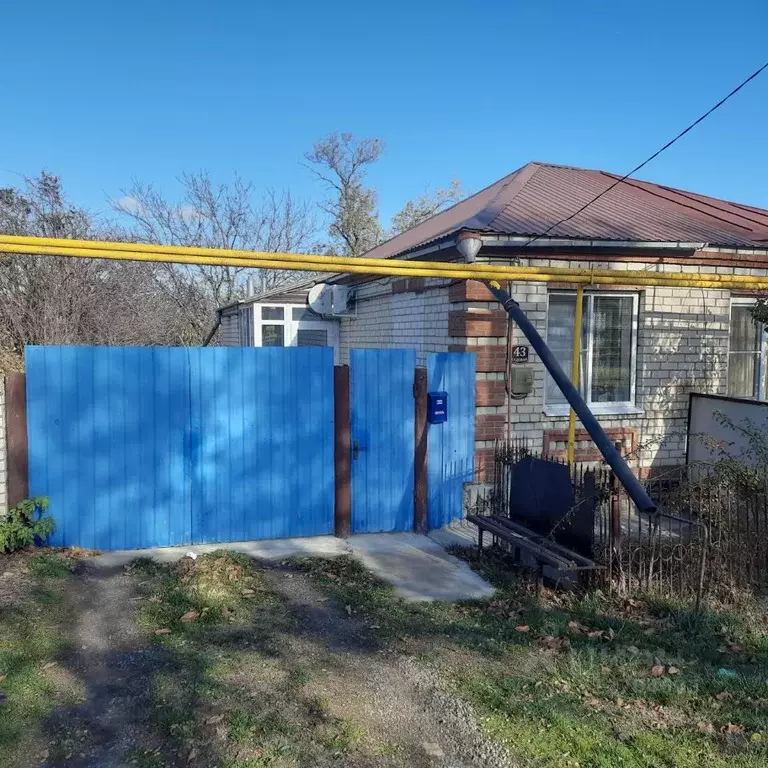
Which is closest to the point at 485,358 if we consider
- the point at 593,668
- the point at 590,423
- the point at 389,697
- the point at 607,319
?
the point at 607,319

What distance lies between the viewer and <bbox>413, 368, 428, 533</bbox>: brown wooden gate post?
22.5 feet

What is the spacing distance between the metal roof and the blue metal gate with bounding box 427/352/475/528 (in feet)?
5.09

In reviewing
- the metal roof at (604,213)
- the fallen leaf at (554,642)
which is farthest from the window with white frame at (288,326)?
the fallen leaf at (554,642)

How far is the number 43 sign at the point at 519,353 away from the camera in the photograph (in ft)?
24.6

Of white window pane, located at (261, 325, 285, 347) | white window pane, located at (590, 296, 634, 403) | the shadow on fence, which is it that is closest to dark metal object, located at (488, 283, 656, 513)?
the shadow on fence

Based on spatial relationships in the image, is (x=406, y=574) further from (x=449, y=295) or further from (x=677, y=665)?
(x=449, y=295)

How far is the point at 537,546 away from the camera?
17.5ft

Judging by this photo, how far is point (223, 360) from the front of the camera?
622cm

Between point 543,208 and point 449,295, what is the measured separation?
1855 mm

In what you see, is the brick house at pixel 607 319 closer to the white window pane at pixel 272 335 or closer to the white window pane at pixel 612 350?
the white window pane at pixel 612 350

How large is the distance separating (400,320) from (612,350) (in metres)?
3.05

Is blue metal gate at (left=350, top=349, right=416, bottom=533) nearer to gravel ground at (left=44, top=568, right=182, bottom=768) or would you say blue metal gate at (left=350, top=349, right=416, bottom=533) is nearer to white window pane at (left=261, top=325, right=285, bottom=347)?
gravel ground at (left=44, top=568, right=182, bottom=768)

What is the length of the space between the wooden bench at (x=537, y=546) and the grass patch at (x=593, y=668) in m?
0.31

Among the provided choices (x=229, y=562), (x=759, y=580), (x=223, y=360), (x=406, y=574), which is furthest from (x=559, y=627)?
(x=223, y=360)
